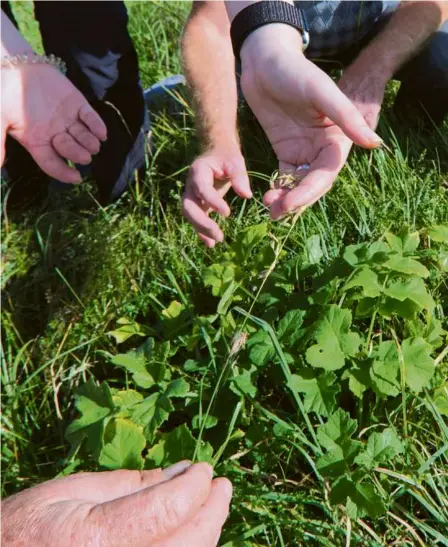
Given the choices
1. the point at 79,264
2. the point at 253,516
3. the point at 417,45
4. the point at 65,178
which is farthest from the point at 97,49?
the point at 253,516

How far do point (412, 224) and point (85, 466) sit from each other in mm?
952

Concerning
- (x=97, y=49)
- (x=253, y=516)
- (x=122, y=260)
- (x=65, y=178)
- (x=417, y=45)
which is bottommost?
(x=253, y=516)

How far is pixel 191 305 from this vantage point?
1.53 metres

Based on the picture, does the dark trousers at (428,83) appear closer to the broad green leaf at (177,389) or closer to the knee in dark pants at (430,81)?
the knee in dark pants at (430,81)

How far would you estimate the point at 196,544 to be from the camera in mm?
935

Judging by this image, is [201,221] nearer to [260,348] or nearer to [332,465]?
[260,348]

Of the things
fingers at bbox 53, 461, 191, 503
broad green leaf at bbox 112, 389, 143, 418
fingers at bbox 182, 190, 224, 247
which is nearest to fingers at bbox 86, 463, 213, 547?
fingers at bbox 53, 461, 191, 503

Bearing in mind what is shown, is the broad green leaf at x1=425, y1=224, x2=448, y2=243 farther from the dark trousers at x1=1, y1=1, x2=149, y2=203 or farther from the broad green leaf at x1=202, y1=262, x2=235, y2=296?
the dark trousers at x1=1, y1=1, x2=149, y2=203

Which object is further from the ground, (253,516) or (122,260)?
(122,260)

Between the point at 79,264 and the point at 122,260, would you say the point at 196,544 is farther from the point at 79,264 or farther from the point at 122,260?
the point at 79,264

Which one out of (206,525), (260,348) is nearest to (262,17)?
(260,348)

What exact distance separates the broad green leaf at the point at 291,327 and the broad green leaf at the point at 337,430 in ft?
0.64

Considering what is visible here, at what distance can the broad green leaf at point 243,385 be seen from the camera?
125 centimetres

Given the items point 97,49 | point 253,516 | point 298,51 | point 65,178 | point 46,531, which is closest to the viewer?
point 46,531
